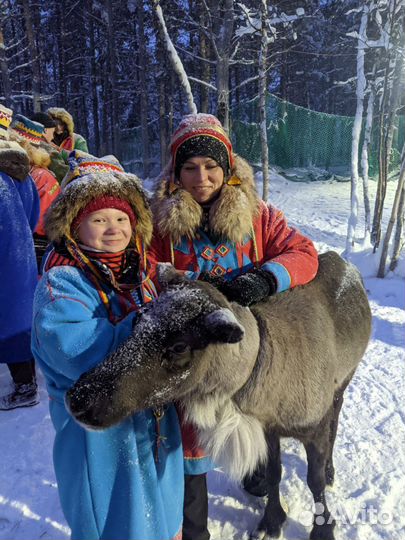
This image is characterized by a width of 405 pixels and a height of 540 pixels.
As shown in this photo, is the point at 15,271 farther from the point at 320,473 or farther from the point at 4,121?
the point at 320,473

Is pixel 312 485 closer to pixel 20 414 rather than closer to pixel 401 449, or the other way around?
pixel 401 449

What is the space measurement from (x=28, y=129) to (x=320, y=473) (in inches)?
165

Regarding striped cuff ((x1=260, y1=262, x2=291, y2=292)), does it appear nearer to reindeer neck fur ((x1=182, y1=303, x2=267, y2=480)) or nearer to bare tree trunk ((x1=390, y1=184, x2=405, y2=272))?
reindeer neck fur ((x1=182, y1=303, x2=267, y2=480))

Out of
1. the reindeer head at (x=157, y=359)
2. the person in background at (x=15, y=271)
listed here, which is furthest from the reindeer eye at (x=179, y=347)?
the person in background at (x=15, y=271)

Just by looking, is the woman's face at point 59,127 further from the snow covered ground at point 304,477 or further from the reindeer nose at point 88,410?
the reindeer nose at point 88,410

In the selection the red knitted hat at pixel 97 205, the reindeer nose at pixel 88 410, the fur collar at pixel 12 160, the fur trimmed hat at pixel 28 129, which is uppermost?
the fur trimmed hat at pixel 28 129

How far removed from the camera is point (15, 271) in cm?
322

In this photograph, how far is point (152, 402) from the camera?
140 centimetres

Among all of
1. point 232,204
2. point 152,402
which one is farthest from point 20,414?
point 232,204

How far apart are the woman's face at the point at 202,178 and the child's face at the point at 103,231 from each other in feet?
1.89

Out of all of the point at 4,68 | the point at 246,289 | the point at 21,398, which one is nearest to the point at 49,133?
the point at 21,398

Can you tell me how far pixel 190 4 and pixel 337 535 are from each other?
666 inches

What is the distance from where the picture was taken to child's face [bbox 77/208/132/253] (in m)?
1.56

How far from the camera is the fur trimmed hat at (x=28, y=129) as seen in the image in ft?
13.3
